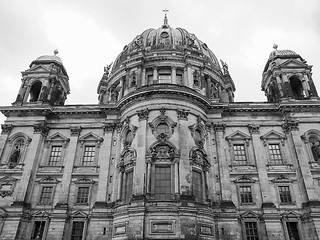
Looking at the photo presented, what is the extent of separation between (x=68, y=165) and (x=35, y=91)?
13.3 m

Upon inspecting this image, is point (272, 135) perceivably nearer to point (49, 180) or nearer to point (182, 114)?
point (182, 114)

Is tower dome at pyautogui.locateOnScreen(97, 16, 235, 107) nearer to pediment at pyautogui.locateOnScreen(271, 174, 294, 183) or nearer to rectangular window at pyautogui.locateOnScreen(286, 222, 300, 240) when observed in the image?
pediment at pyautogui.locateOnScreen(271, 174, 294, 183)

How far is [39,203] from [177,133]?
15.5 metres

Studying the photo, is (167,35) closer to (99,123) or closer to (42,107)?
(99,123)

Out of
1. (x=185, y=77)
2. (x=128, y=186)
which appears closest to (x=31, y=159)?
(x=128, y=186)

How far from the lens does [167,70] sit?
34562mm

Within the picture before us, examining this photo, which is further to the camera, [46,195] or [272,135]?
[272,135]

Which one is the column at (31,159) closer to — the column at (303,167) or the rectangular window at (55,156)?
the rectangular window at (55,156)

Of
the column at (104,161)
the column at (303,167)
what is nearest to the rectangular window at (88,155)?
the column at (104,161)

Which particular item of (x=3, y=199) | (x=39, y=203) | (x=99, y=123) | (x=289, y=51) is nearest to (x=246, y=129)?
(x=289, y=51)

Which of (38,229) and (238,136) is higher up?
(238,136)

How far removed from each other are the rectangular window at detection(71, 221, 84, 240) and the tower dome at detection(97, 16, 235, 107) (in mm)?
13403

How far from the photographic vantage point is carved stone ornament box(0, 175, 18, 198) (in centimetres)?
2795

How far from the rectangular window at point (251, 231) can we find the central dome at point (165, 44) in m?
21.5
